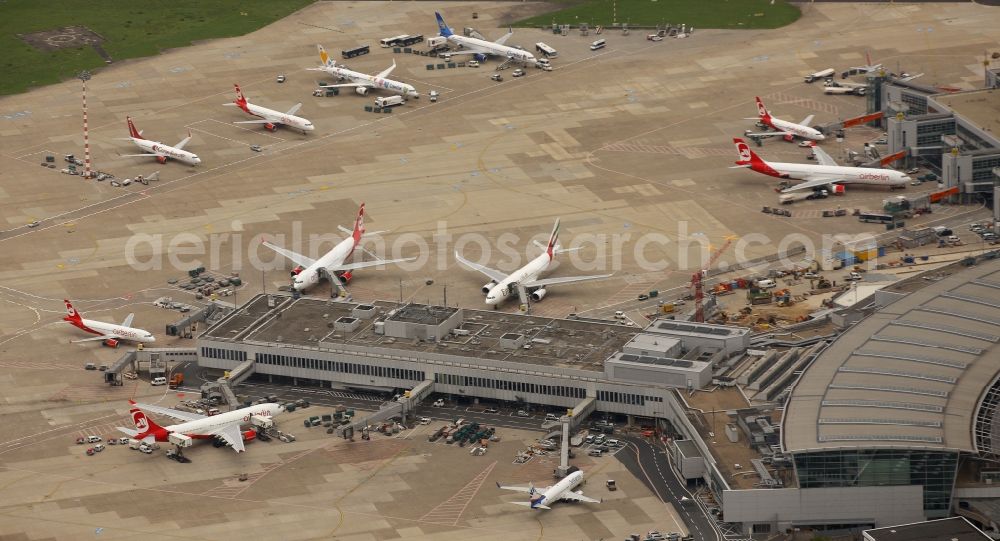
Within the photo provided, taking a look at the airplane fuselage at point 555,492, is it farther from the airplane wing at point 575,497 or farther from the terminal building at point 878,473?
the terminal building at point 878,473

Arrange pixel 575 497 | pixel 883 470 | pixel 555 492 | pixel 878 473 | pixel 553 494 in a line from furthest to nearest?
pixel 575 497 < pixel 555 492 < pixel 553 494 < pixel 878 473 < pixel 883 470

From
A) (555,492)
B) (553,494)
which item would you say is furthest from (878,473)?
(553,494)

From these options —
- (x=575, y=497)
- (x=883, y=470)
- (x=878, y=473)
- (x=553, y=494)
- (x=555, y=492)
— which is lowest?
(x=575, y=497)

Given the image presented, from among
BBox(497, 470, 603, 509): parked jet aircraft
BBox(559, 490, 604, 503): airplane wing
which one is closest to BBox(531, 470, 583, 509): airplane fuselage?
BBox(497, 470, 603, 509): parked jet aircraft

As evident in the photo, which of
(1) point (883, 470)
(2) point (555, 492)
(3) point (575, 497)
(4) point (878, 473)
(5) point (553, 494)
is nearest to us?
(1) point (883, 470)

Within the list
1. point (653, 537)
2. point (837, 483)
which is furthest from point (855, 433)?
point (653, 537)

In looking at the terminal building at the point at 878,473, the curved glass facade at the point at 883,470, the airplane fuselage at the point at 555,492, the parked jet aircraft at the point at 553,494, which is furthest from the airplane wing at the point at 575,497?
the curved glass facade at the point at 883,470

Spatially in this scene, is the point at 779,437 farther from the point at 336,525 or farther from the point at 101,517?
the point at 101,517

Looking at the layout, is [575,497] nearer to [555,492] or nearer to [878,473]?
[555,492]
